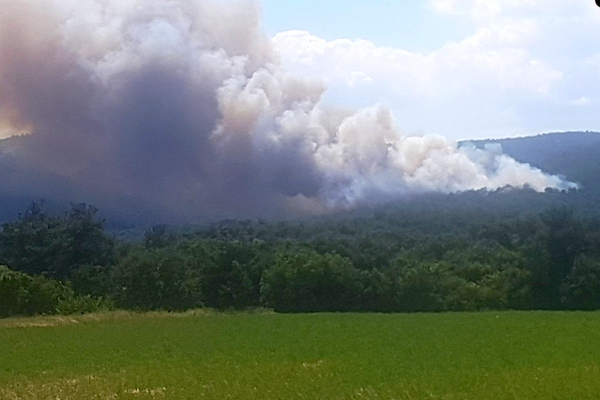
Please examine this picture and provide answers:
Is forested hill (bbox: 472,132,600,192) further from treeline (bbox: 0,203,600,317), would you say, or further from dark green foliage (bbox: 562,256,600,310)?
dark green foliage (bbox: 562,256,600,310)

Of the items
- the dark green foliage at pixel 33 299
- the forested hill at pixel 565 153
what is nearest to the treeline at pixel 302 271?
the dark green foliage at pixel 33 299

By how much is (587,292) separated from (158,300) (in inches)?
1256

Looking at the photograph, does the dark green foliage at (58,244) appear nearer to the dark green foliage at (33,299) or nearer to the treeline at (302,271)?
the treeline at (302,271)

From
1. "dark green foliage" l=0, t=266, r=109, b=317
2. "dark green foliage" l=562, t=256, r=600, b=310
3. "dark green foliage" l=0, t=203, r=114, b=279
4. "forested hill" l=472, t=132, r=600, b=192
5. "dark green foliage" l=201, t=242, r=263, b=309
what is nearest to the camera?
"dark green foliage" l=0, t=266, r=109, b=317

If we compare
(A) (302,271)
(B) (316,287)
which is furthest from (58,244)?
(B) (316,287)

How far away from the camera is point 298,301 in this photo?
5944 centimetres

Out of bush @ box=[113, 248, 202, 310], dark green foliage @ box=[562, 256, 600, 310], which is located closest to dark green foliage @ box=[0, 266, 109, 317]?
bush @ box=[113, 248, 202, 310]

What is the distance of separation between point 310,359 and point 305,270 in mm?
35769

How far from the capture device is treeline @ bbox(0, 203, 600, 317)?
190 ft

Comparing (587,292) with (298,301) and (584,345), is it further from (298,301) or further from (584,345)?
(584,345)

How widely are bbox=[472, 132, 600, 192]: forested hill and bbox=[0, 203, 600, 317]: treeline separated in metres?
37.8

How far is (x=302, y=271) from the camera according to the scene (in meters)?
59.9

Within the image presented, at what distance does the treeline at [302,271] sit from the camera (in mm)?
58000

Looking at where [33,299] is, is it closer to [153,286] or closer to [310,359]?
[153,286]
